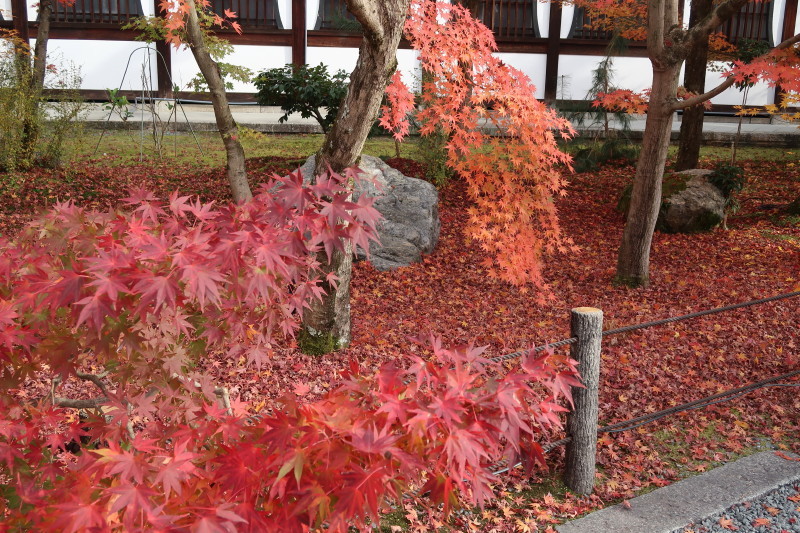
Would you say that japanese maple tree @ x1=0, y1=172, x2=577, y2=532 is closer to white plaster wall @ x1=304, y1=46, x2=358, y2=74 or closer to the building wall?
the building wall

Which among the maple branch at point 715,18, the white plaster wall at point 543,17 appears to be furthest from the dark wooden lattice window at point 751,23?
the maple branch at point 715,18

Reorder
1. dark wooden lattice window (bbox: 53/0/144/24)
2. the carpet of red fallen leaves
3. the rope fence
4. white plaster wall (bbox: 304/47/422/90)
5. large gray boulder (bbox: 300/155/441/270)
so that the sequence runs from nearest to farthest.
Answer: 1. the rope fence
2. the carpet of red fallen leaves
3. large gray boulder (bbox: 300/155/441/270)
4. dark wooden lattice window (bbox: 53/0/144/24)
5. white plaster wall (bbox: 304/47/422/90)

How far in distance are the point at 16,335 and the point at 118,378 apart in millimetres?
391

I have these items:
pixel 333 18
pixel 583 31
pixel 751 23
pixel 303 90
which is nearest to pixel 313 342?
pixel 303 90

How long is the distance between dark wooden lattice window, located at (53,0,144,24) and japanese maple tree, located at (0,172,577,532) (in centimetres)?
1381

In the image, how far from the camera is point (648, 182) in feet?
25.4

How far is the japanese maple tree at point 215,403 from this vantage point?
1.81 metres

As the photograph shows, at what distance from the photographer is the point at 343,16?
1512 cm

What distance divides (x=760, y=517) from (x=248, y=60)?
1366 centimetres

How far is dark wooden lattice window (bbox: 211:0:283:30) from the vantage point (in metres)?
14.9

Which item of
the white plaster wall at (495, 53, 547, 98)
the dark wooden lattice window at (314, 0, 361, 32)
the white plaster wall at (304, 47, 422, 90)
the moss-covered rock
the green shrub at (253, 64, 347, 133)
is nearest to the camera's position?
the moss-covered rock

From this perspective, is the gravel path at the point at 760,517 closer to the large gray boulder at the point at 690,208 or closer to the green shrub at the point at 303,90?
the large gray boulder at the point at 690,208

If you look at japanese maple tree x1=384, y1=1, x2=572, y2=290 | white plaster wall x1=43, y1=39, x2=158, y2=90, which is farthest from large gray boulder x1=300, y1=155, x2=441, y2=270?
white plaster wall x1=43, y1=39, x2=158, y2=90

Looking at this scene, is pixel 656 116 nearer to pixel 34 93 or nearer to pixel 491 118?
pixel 491 118
